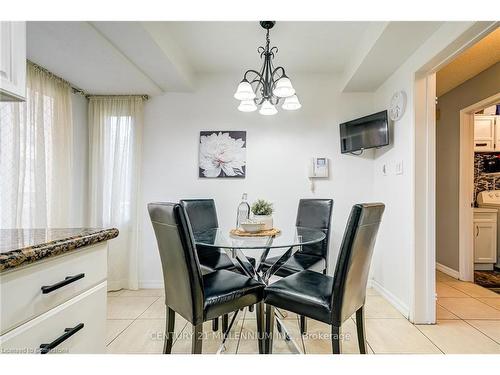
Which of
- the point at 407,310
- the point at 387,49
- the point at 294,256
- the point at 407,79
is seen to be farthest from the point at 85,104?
the point at 407,310

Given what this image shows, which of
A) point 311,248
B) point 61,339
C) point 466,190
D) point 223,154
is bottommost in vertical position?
point 311,248

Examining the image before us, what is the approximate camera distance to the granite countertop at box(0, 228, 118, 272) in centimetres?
66

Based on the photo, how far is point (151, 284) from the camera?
3.02 m

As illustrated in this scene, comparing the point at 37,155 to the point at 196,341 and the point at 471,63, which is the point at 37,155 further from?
the point at 471,63

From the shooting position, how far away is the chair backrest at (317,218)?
2.46m

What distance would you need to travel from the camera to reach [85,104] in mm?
2955

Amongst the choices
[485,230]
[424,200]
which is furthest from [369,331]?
[485,230]

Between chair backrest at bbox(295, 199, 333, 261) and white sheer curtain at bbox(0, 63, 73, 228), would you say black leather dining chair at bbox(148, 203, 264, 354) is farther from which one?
white sheer curtain at bbox(0, 63, 73, 228)

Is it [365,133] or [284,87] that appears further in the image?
[365,133]

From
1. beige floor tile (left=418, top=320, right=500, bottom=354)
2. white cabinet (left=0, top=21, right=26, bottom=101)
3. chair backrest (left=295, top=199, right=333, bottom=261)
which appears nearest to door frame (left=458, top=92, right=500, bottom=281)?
beige floor tile (left=418, top=320, right=500, bottom=354)

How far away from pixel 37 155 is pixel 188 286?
2.00 meters

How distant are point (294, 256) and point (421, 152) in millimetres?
1421

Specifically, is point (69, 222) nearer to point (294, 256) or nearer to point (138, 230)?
point (138, 230)

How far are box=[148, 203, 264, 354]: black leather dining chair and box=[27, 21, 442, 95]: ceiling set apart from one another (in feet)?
4.54
